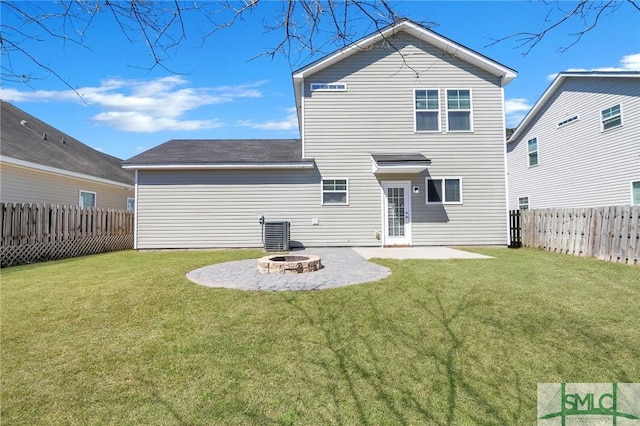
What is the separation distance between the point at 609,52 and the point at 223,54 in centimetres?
472

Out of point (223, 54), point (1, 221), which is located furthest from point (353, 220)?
point (1, 221)

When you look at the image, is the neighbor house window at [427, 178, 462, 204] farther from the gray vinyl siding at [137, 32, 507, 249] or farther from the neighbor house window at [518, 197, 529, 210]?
the neighbor house window at [518, 197, 529, 210]

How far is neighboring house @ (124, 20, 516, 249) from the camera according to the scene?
457 inches

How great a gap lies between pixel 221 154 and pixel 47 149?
7673 millimetres

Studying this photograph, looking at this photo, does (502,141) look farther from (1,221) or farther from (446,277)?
(1,221)

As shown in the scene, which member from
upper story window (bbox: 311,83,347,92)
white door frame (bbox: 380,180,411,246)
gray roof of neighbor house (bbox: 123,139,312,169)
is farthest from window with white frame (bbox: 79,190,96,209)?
white door frame (bbox: 380,180,411,246)

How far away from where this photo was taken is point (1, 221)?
8477 millimetres

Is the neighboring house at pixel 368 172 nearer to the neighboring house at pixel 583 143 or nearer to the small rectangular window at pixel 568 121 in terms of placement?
the neighboring house at pixel 583 143

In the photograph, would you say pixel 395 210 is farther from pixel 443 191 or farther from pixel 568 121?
pixel 568 121

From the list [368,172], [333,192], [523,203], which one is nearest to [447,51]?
[368,172]

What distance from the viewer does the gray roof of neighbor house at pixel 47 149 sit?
11.7 m

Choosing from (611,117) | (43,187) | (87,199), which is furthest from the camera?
(87,199)

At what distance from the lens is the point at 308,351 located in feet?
10.9

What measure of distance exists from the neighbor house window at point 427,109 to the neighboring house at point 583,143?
7070mm
